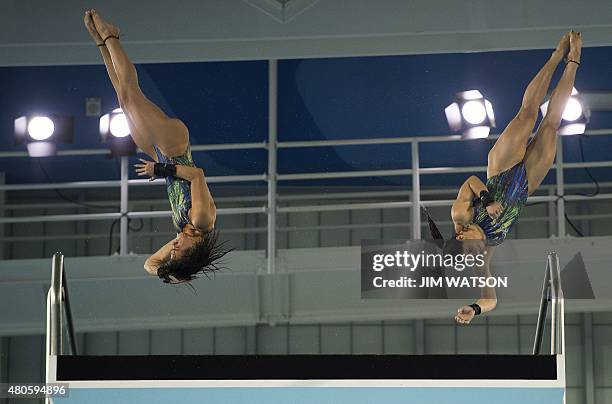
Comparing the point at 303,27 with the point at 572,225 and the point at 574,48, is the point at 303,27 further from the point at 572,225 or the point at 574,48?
the point at 572,225

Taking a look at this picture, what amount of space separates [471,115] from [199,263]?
1222 millimetres

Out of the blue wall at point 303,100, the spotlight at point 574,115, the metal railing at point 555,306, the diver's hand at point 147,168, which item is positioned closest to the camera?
the metal railing at point 555,306

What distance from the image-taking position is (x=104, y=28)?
14.6ft

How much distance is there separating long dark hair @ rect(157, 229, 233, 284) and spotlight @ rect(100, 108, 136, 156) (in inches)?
17.9

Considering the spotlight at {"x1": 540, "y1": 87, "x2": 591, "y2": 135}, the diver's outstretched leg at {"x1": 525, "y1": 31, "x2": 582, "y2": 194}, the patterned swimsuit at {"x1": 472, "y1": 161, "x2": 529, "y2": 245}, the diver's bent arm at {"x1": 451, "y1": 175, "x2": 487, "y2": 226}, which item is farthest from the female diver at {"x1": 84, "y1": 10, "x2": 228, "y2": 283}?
the spotlight at {"x1": 540, "y1": 87, "x2": 591, "y2": 135}

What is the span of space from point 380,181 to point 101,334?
127 cm

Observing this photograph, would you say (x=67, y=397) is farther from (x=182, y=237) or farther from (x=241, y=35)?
(x=241, y=35)

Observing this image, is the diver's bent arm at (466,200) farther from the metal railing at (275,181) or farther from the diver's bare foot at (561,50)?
the diver's bare foot at (561,50)

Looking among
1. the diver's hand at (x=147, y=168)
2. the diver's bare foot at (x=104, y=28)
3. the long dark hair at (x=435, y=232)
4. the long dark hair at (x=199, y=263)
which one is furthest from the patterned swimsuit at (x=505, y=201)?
the diver's bare foot at (x=104, y=28)

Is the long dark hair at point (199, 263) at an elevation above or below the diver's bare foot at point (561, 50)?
below

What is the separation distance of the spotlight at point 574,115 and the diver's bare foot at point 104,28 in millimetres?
1701

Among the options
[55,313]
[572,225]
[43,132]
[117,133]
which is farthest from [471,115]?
[55,313]

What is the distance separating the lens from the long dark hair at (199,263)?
4.37 meters

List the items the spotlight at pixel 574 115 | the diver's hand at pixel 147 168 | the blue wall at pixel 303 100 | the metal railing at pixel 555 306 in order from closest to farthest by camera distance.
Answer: the metal railing at pixel 555 306 < the diver's hand at pixel 147 168 < the spotlight at pixel 574 115 < the blue wall at pixel 303 100
